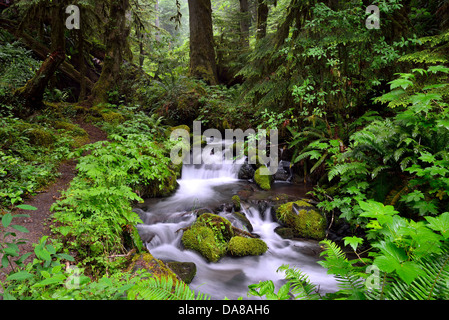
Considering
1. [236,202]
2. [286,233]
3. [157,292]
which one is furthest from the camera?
[236,202]

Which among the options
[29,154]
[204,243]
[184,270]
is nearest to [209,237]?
[204,243]

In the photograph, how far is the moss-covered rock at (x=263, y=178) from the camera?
7.55 metres

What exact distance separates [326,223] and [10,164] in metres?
6.21

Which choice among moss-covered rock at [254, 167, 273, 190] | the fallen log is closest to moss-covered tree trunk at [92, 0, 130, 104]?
the fallen log

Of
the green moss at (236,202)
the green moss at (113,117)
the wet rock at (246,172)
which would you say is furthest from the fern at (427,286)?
the green moss at (113,117)

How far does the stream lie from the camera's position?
4.36 m

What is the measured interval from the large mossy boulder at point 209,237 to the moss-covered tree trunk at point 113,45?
8.05m

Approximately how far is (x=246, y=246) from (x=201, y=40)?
39.1 feet

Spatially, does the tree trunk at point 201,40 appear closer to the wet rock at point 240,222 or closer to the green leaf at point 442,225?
the wet rock at point 240,222

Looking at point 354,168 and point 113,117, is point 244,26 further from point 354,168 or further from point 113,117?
point 354,168

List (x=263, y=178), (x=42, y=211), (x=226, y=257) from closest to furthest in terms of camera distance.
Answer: (x=42, y=211)
(x=226, y=257)
(x=263, y=178)

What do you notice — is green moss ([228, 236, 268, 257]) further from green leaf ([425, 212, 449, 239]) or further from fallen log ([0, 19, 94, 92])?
fallen log ([0, 19, 94, 92])

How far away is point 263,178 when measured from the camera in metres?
7.72
